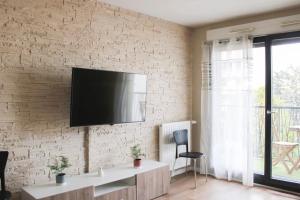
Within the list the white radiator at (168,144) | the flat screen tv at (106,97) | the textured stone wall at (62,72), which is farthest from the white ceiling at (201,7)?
the white radiator at (168,144)

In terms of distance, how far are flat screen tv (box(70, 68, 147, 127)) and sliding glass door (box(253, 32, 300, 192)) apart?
1.79 m

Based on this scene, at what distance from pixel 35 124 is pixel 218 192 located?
2478 mm

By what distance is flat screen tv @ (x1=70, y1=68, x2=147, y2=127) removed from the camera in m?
2.88

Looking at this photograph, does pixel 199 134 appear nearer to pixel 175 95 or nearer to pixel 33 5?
pixel 175 95

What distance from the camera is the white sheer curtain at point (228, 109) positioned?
4023 mm

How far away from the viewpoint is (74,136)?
3.16 metres

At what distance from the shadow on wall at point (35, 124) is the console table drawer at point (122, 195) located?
52 centimetres

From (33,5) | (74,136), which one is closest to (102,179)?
(74,136)

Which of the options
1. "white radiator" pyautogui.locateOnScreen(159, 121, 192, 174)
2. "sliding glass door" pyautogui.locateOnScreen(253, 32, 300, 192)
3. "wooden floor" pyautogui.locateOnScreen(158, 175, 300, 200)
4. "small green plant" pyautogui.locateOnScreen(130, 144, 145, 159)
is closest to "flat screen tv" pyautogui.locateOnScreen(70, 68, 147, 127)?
"small green plant" pyautogui.locateOnScreen(130, 144, 145, 159)

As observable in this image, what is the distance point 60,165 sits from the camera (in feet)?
9.88

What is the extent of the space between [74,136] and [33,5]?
4.83 ft

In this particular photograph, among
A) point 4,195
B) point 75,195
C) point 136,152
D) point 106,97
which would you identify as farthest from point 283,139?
point 4,195

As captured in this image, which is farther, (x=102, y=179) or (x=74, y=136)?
(x=74, y=136)

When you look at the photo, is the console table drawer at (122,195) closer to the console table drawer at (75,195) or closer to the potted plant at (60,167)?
the console table drawer at (75,195)
